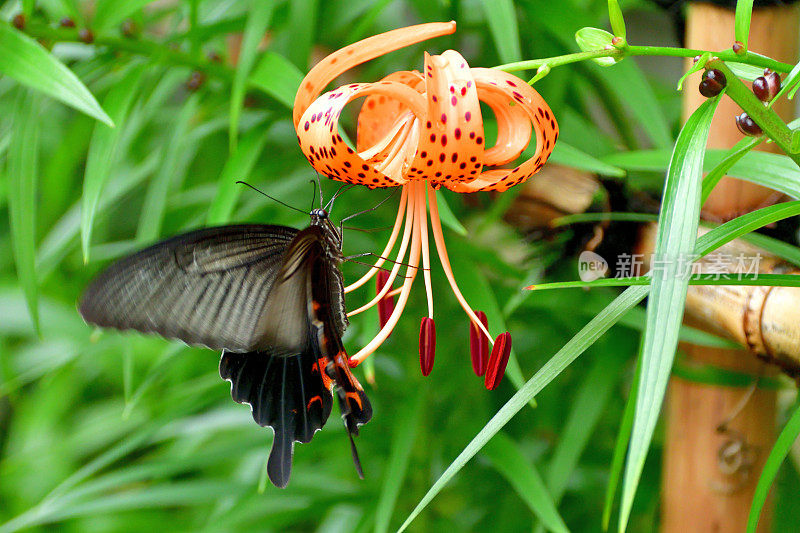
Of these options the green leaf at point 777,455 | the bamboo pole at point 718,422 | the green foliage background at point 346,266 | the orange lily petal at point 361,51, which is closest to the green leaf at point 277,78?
the green foliage background at point 346,266

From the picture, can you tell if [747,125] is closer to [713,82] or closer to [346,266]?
[713,82]

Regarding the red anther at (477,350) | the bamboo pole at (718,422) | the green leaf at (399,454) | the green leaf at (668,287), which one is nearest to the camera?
the green leaf at (668,287)

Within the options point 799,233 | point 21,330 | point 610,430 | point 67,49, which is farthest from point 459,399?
point 21,330

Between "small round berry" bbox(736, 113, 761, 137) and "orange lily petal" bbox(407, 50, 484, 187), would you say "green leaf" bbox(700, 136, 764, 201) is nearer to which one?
"small round berry" bbox(736, 113, 761, 137)

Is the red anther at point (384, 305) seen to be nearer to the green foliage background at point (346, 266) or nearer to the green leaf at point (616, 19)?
the green foliage background at point (346, 266)

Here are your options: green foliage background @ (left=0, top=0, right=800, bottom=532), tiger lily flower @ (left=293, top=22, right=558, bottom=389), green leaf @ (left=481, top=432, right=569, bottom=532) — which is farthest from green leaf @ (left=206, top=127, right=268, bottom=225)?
green leaf @ (left=481, top=432, right=569, bottom=532)

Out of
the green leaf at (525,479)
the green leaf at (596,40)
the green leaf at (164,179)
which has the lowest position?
the green leaf at (525,479)

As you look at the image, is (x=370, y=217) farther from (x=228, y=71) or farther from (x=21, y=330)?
(x=21, y=330)
